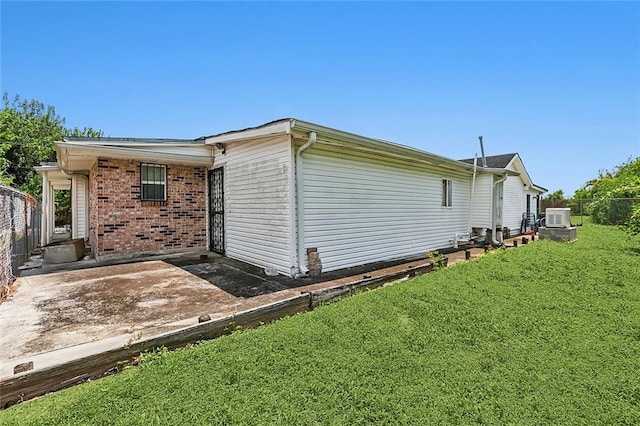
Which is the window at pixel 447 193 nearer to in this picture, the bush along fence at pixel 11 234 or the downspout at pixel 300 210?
the downspout at pixel 300 210

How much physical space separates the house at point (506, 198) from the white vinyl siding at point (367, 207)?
378 centimetres

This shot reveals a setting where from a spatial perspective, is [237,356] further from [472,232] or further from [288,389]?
[472,232]

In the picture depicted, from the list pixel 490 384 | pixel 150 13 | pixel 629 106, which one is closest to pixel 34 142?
pixel 150 13

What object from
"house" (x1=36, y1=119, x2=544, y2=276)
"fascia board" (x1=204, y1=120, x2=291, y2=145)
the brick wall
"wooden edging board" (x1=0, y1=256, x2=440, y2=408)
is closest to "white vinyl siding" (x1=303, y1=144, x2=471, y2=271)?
"house" (x1=36, y1=119, x2=544, y2=276)

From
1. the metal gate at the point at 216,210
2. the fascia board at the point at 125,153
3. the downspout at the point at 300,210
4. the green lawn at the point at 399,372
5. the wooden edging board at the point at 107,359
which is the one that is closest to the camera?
the green lawn at the point at 399,372

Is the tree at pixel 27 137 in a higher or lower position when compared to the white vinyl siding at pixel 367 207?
higher

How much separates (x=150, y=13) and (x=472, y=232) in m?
12.7

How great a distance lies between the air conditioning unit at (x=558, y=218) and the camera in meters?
10.8

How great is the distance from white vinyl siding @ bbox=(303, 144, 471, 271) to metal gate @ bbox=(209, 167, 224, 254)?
332 cm

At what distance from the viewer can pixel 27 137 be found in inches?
948

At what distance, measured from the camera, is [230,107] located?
11.1m

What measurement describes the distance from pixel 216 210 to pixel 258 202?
243cm

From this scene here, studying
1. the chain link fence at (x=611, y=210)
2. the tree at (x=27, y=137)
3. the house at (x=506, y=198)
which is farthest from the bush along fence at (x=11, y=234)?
the chain link fence at (x=611, y=210)

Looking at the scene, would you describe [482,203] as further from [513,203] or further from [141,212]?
[141,212]
